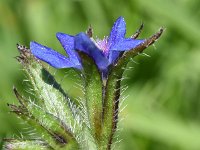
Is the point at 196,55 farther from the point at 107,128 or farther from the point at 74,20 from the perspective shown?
the point at 107,128

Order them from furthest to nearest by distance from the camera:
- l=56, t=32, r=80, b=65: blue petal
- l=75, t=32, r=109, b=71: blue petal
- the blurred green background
A: 1. the blurred green background
2. l=56, t=32, r=80, b=65: blue petal
3. l=75, t=32, r=109, b=71: blue petal

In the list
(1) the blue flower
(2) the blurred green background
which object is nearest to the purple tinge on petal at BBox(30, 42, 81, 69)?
(1) the blue flower

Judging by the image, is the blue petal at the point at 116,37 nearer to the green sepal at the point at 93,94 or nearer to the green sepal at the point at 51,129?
the green sepal at the point at 93,94

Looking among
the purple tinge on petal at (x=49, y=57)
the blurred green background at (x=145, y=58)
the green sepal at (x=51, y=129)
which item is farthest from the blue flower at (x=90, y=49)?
the blurred green background at (x=145, y=58)

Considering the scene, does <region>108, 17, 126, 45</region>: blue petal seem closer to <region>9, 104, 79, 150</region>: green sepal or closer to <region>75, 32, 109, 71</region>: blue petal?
<region>75, 32, 109, 71</region>: blue petal

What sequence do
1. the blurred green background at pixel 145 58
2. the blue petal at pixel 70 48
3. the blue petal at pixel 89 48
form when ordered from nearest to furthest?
the blue petal at pixel 89 48, the blue petal at pixel 70 48, the blurred green background at pixel 145 58

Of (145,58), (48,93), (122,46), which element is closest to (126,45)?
(122,46)

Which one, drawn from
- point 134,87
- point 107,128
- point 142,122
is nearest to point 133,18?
point 134,87
